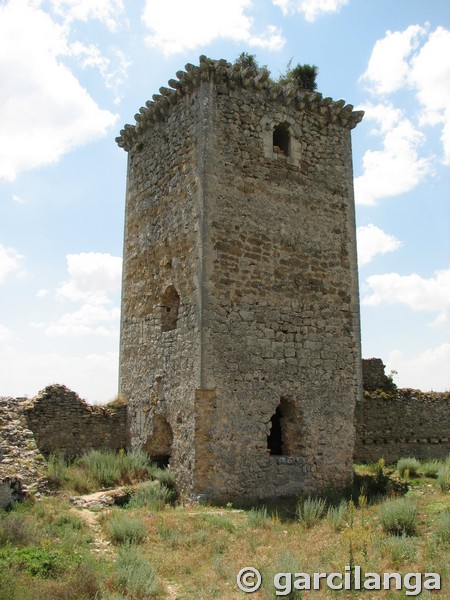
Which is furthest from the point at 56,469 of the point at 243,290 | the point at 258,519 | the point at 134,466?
the point at 243,290

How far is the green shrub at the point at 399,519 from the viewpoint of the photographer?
792 centimetres

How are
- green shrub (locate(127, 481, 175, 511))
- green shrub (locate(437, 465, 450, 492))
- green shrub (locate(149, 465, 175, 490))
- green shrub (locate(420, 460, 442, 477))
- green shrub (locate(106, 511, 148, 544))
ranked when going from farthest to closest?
1. green shrub (locate(420, 460, 442, 477))
2. green shrub (locate(437, 465, 450, 492))
3. green shrub (locate(149, 465, 175, 490))
4. green shrub (locate(127, 481, 175, 511))
5. green shrub (locate(106, 511, 148, 544))

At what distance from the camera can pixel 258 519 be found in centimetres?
834

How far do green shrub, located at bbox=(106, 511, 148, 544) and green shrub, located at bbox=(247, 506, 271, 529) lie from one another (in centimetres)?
152

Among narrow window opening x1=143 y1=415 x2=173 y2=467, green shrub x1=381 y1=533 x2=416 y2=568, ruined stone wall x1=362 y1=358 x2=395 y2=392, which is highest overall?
ruined stone wall x1=362 y1=358 x2=395 y2=392

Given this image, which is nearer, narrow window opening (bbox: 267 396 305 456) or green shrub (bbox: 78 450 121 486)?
green shrub (bbox: 78 450 121 486)

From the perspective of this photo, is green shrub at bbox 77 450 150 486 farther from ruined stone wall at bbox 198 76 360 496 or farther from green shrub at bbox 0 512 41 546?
green shrub at bbox 0 512 41 546

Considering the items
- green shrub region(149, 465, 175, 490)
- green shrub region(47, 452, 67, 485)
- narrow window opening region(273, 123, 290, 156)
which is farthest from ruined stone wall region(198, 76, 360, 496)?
green shrub region(47, 452, 67, 485)

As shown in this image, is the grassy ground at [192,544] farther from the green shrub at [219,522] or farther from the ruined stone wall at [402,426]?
the ruined stone wall at [402,426]

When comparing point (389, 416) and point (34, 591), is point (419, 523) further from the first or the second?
point (389, 416)

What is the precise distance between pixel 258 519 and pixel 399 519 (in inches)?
77.1

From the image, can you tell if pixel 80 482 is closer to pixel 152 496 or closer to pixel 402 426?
pixel 152 496

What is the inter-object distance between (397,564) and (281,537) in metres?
1.75

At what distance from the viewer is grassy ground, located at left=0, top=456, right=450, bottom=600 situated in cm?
596
